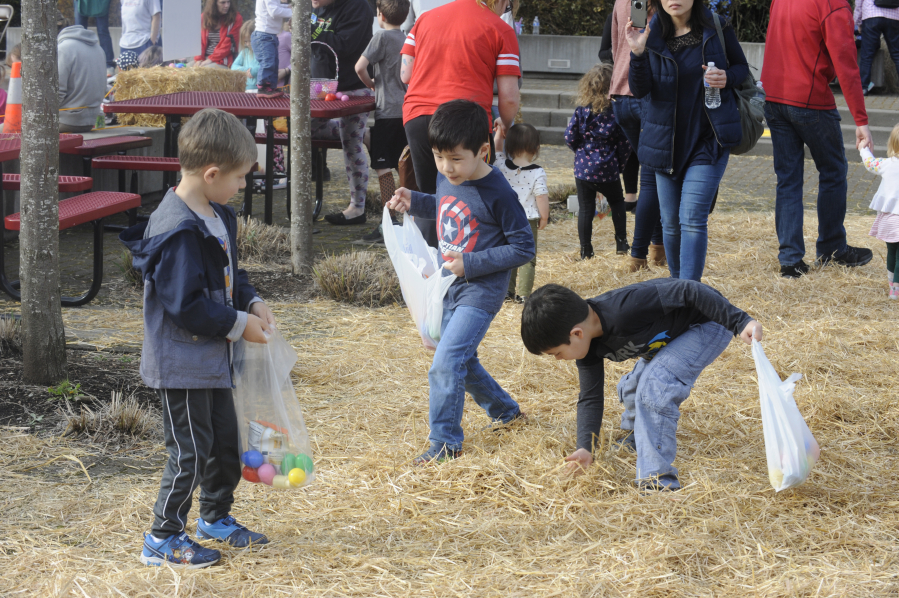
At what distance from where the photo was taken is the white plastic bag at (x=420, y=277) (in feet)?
11.9

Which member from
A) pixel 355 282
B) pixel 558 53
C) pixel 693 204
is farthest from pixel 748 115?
pixel 558 53

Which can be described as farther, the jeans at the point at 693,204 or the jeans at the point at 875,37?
the jeans at the point at 875,37

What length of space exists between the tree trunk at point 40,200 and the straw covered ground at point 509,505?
555 mm

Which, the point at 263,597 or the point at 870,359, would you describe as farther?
the point at 870,359

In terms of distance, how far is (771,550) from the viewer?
9.53 feet

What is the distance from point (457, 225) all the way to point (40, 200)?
2.05m

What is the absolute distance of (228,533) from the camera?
2.93m

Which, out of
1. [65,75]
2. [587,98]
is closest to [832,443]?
[587,98]

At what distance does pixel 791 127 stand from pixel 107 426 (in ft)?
16.5

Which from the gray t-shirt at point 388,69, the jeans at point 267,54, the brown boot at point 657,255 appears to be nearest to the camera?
the brown boot at point 657,255

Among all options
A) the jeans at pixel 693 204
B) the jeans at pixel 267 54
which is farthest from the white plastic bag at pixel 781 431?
the jeans at pixel 267 54

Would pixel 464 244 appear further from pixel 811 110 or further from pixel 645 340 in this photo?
pixel 811 110

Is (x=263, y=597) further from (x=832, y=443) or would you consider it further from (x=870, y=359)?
(x=870, y=359)

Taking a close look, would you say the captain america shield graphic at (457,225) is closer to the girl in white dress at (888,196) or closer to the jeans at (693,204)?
the jeans at (693,204)
